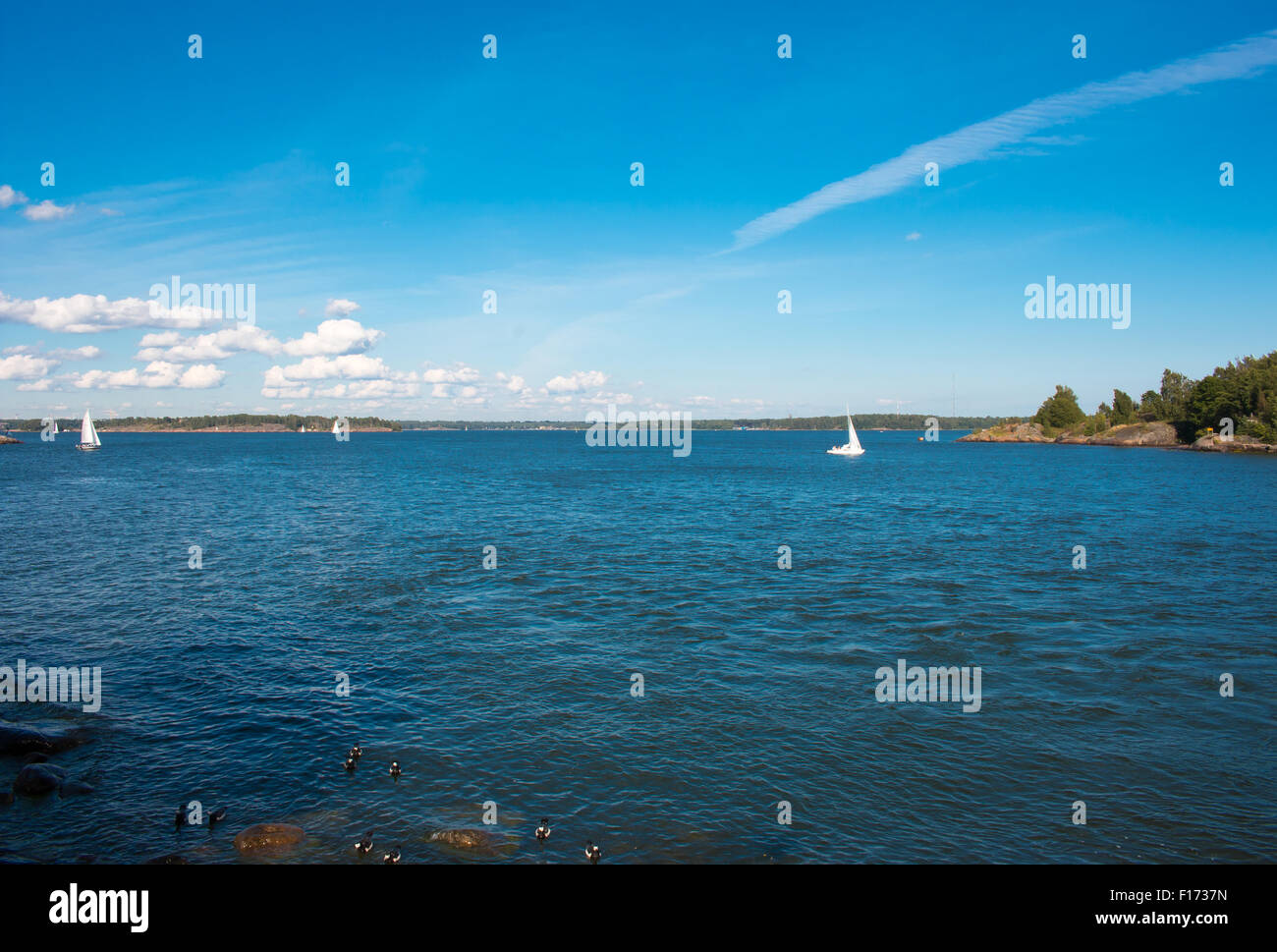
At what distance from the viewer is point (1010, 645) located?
32688 millimetres

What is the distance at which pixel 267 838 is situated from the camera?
1766 centimetres

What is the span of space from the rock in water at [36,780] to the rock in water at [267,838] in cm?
722

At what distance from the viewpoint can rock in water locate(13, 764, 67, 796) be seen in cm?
2014

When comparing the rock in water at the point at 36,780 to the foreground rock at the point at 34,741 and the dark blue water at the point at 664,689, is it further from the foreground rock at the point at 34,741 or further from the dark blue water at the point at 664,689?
the foreground rock at the point at 34,741

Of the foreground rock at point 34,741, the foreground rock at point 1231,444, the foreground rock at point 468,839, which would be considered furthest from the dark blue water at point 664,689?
the foreground rock at point 1231,444

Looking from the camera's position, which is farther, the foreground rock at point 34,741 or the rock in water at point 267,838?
the foreground rock at point 34,741

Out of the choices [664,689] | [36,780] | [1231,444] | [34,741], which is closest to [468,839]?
[664,689]

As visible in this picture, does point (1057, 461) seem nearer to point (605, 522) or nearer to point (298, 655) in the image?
point (605, 522)

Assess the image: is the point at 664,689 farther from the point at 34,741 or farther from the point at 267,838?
the point at 34,741

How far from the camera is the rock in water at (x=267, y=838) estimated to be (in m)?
17.4

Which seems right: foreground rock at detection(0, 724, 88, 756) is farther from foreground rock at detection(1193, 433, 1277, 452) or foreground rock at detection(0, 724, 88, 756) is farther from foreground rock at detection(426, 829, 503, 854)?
foreground rock at detection(1193, 433, 1277, 452)

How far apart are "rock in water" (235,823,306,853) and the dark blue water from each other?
17.4 inches
